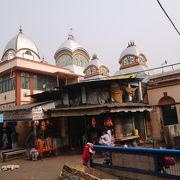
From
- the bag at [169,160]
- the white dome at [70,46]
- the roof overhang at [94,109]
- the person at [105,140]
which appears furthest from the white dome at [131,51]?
the bag at [169,160]

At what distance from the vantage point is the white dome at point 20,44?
3108 centimetres

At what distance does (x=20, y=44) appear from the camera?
31.4 meters

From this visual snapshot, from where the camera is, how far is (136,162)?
665 centimetres

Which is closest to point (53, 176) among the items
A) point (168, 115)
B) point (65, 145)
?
point (65, 145)

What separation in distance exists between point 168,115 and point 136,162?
13.0 m

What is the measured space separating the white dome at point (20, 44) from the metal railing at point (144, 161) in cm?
2646

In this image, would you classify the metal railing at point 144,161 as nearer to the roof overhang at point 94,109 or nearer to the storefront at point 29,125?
the roof overhang at point 94,109

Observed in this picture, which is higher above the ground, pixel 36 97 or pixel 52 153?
pixel 36 97

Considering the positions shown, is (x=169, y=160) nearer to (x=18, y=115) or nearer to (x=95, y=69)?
(x=18, y=115)

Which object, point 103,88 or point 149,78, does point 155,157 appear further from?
point 149,78

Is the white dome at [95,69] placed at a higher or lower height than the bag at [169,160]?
higher

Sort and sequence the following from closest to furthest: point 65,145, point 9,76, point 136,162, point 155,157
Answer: point 155,157 → point 136,162 → point 65,145 → point 9,76

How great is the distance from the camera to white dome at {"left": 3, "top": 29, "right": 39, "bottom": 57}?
3108cm

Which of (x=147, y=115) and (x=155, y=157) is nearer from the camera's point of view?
(x=155, y=157)
